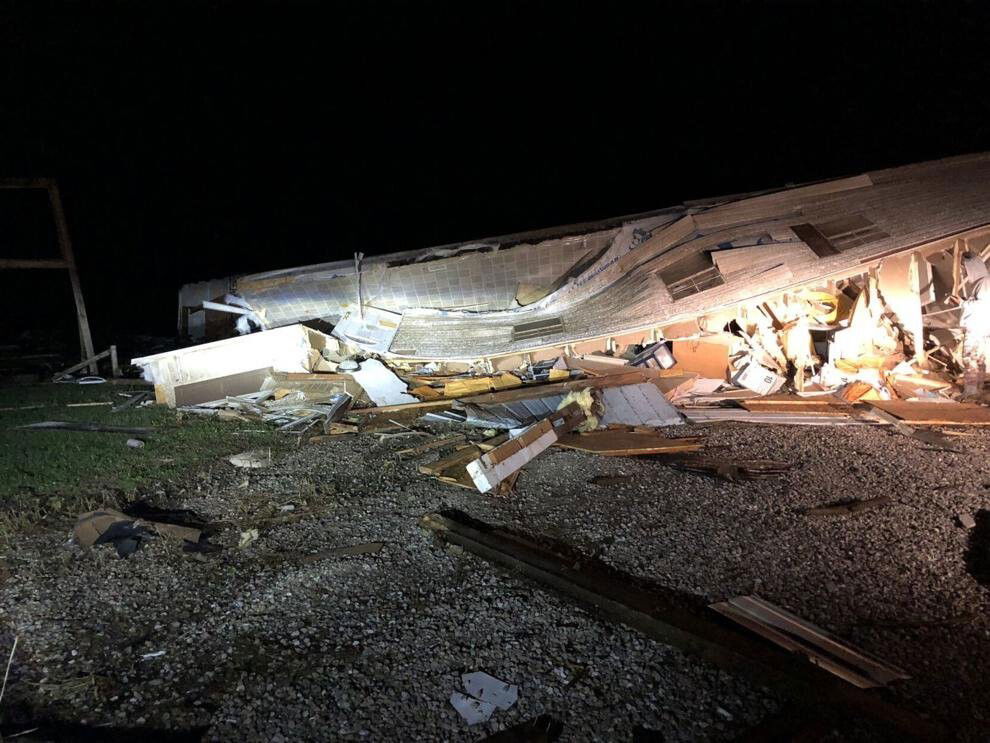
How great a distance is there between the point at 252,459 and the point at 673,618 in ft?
15.4

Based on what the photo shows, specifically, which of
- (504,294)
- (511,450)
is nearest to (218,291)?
(504,294)

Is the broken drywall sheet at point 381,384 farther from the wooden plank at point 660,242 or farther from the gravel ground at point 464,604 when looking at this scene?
the wooden plank at point 660,242

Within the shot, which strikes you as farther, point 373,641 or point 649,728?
point 373,641

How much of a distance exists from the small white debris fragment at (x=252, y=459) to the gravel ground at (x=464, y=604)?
427 mm

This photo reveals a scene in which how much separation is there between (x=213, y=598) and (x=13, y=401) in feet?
23.8

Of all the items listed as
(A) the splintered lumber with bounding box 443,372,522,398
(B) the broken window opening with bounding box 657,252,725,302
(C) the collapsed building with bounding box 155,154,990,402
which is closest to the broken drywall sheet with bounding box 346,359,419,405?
(C) the collapsed building with bounding box 155,154,990,402

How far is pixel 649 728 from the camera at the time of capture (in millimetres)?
3080

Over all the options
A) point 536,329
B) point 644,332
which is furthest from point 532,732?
point 536,329

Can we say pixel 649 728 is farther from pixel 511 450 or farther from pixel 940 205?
pixel 940 205

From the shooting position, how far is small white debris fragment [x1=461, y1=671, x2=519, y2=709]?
10.8 feet

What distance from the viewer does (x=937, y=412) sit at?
744 centimetres

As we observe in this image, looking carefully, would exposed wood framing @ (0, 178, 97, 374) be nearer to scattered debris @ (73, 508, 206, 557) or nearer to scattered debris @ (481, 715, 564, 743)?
scattered debris @ (73, 508, 206, 557)

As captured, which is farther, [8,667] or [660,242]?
[660,242]

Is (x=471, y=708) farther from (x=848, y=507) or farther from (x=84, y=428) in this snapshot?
(x=84, y=428)
